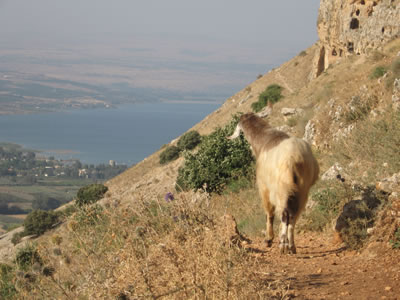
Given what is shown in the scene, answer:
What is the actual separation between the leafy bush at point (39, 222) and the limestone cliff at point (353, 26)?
67.9 feet

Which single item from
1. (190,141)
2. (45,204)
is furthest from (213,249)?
(45,204)

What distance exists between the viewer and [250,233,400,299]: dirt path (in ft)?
17.5

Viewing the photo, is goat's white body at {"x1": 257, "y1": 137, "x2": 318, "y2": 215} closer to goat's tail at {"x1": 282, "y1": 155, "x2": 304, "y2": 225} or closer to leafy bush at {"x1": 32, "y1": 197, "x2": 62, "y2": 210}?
goat's tail at {"x1": 282, "y1": 155, "x2": 304, "y2": 225}

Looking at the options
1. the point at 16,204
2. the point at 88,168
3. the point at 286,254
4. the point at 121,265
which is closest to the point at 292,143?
the point at 286,254

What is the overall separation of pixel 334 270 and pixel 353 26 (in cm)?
2827

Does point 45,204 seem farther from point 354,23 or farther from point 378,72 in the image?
point 378,72

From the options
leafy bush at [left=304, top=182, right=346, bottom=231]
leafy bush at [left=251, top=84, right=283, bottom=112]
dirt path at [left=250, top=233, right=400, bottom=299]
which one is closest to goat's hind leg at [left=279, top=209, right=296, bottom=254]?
dirt path at [left=250, top=233, right=400, bottom=299]

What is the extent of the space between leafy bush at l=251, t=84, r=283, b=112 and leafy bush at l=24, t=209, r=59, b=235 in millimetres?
20325

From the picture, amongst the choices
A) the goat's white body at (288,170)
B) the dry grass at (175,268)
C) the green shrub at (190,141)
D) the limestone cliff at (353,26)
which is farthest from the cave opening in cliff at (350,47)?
the dry grass at (175,268)

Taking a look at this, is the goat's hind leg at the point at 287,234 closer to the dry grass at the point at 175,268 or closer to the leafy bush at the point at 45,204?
the dry grass at the point at 175,268

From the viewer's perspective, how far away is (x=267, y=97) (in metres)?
43.7

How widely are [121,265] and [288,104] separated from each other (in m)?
24.8

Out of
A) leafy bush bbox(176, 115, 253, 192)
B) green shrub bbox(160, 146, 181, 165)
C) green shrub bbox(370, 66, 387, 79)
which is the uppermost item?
green shrub bbox(160, 146, 181, 165)

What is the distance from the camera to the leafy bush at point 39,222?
1123 inches
